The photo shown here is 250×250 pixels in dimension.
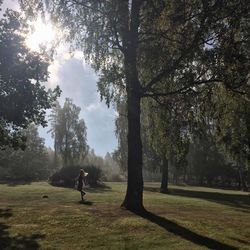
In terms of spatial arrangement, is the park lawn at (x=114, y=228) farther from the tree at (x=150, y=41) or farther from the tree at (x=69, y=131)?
the tree at (x=69, y=131)

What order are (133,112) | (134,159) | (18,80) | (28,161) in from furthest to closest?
(28,161) → (18,80) → (133,112) → (134,159)

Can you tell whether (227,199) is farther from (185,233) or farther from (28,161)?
(28,161)

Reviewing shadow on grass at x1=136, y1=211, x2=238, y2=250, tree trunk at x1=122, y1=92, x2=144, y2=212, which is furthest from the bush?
shadow on grass at x1=136, y1=211, x2=238, y2=250

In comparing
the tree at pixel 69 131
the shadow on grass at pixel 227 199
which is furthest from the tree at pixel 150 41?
the tree at pixel 69 131

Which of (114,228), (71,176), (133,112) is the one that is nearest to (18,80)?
(133,112)

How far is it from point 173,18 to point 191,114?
5036 mm

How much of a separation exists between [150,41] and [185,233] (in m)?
9.65

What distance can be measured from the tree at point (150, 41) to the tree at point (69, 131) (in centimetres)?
6131

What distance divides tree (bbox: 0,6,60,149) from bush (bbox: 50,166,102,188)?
17742 millimetres

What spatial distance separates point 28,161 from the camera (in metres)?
79.1

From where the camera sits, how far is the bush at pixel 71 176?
47562 mm

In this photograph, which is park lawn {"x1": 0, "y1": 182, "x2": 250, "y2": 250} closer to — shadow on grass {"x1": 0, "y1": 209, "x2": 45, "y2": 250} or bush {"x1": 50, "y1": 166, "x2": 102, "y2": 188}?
shadow on grass {"x1": 0, "y1": 209, "x2": 45, "y2": 250}

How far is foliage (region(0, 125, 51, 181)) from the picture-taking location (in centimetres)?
7381

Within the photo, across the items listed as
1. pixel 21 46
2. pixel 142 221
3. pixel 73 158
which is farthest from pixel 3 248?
pixel 73 158
